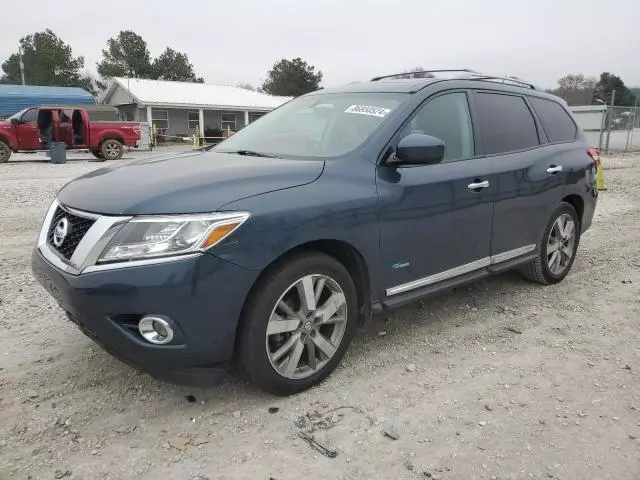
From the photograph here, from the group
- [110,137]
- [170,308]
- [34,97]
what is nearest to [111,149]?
[110,137]

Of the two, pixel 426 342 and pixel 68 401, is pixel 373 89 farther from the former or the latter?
pixel 68 401

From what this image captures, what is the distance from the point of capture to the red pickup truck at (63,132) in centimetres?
1897

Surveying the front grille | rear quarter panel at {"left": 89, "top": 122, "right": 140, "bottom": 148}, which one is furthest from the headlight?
rear quarter panel at {"left": 89, "top": 122, "right": 140, "bottom": 148}

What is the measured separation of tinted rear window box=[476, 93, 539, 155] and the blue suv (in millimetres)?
17

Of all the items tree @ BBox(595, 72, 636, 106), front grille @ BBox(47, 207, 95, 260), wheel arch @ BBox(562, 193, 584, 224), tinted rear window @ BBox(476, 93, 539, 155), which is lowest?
wheel arch @ BBox(562, 193, 584, 224)

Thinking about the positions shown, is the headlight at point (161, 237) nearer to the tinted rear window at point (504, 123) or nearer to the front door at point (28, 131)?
the tinted rear window at point (504, 123)

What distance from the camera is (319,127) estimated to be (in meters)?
3.79

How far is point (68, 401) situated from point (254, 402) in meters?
1.02

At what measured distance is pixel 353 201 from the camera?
311 centimetres

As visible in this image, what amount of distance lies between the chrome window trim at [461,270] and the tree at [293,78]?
5369 centimetres

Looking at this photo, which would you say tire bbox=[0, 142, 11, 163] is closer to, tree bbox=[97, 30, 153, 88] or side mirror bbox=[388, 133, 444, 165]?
side mirror bbox=[388, 133, 444, 165]

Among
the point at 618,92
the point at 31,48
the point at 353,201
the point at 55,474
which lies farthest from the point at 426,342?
the point at 31,48

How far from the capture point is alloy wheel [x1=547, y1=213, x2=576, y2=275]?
4910 mm

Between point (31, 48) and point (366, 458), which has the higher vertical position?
point (31, 48)
